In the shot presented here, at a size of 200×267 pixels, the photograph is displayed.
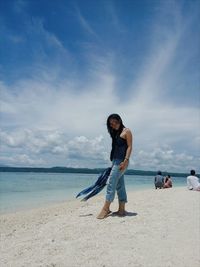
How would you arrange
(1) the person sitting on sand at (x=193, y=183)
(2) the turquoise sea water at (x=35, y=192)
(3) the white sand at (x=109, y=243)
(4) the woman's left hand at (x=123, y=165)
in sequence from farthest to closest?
1. (2) the turquoise sea water at (x=35, y=192)
2. (1) the person sitting on sand at (x=193, y=183)
3. (4) the woman's left hand at (x=123, y=165)
4. (3) the white sand at (x=109, y=243)

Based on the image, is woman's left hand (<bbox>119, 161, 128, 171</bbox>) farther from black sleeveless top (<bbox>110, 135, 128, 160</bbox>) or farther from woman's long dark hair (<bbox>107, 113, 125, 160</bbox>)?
woman's long dark hair (<bbox>107, 113, 125, 160</bbox>)

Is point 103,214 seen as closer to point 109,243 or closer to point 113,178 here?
point 113,178

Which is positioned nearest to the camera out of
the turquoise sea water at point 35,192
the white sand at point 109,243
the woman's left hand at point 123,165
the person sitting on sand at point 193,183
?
the white sand at point 109,243

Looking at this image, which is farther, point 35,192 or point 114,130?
point 35,192

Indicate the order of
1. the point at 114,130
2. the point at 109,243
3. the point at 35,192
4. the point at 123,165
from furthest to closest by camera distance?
the point at 35,192, the point at 114,130, the point at 123,165, the point at 109,243

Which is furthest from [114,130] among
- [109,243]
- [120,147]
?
[109,243]

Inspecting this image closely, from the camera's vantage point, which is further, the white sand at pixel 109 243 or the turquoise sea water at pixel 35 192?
the turquoise sea water at pixel 35 192

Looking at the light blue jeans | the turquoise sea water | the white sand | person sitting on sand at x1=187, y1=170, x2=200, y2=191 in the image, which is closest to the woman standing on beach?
the light blue jeans

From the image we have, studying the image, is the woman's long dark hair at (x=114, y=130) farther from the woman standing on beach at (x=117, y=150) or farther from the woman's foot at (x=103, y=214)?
the woman's foot at (x=103, y=214)

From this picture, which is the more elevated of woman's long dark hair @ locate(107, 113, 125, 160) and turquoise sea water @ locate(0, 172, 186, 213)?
woman's long dark hair @ locate(107, 113, 125, 160)

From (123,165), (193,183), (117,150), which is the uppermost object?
(193,183)

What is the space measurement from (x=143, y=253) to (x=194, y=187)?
1359 centimetres

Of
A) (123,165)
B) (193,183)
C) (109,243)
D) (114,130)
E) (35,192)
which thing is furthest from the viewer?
(35,192)

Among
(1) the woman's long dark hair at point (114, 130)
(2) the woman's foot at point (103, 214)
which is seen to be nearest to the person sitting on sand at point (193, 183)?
(2) the woman's foot at point (103, 214)
